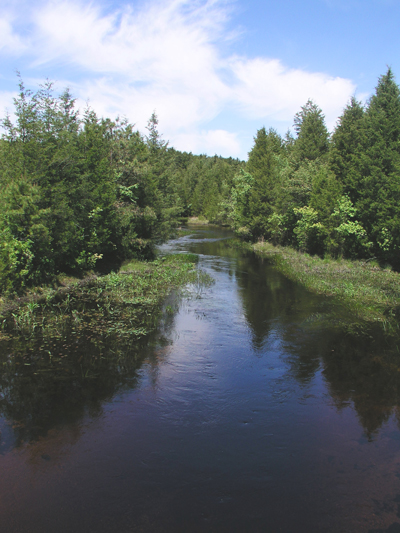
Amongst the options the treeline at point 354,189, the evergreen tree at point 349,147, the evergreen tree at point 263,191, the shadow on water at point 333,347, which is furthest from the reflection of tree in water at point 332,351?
the evergreen tree at point 263,191

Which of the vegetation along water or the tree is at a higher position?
the tree

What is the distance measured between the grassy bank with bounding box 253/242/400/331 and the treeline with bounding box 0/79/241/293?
45.2 feet

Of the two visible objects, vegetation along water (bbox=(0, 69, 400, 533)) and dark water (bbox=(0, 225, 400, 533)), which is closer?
dark water (bbox=(0, 225, 400, 533))

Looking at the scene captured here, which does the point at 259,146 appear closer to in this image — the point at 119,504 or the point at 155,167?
the point at 155,167

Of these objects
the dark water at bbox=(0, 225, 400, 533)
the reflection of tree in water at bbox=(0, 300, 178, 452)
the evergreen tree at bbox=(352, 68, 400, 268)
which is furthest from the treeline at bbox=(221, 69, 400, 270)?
the reflection of tree in water at bbox=(0, 300, 178, 452)

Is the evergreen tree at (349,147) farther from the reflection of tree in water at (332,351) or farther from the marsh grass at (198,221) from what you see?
the marsh grass at (198,221)

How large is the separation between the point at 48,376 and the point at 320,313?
13757 mm

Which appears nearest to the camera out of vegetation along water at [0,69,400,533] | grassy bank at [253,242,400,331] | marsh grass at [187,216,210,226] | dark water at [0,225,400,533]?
dark water at [0,225,400,533]

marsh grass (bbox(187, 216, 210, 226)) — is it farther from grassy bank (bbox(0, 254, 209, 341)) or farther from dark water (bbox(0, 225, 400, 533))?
dark water (bbox(0, 225, 400, 533))

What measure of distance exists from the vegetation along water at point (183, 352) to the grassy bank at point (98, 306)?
15 centimetres

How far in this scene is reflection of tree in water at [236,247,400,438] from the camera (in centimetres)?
1201

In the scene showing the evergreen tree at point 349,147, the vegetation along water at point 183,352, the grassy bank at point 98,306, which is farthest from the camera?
the evergreen tree at point 349,147

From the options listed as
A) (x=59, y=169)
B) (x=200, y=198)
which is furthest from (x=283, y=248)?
(x=200, y=198)

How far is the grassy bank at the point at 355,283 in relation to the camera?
66.9ft
